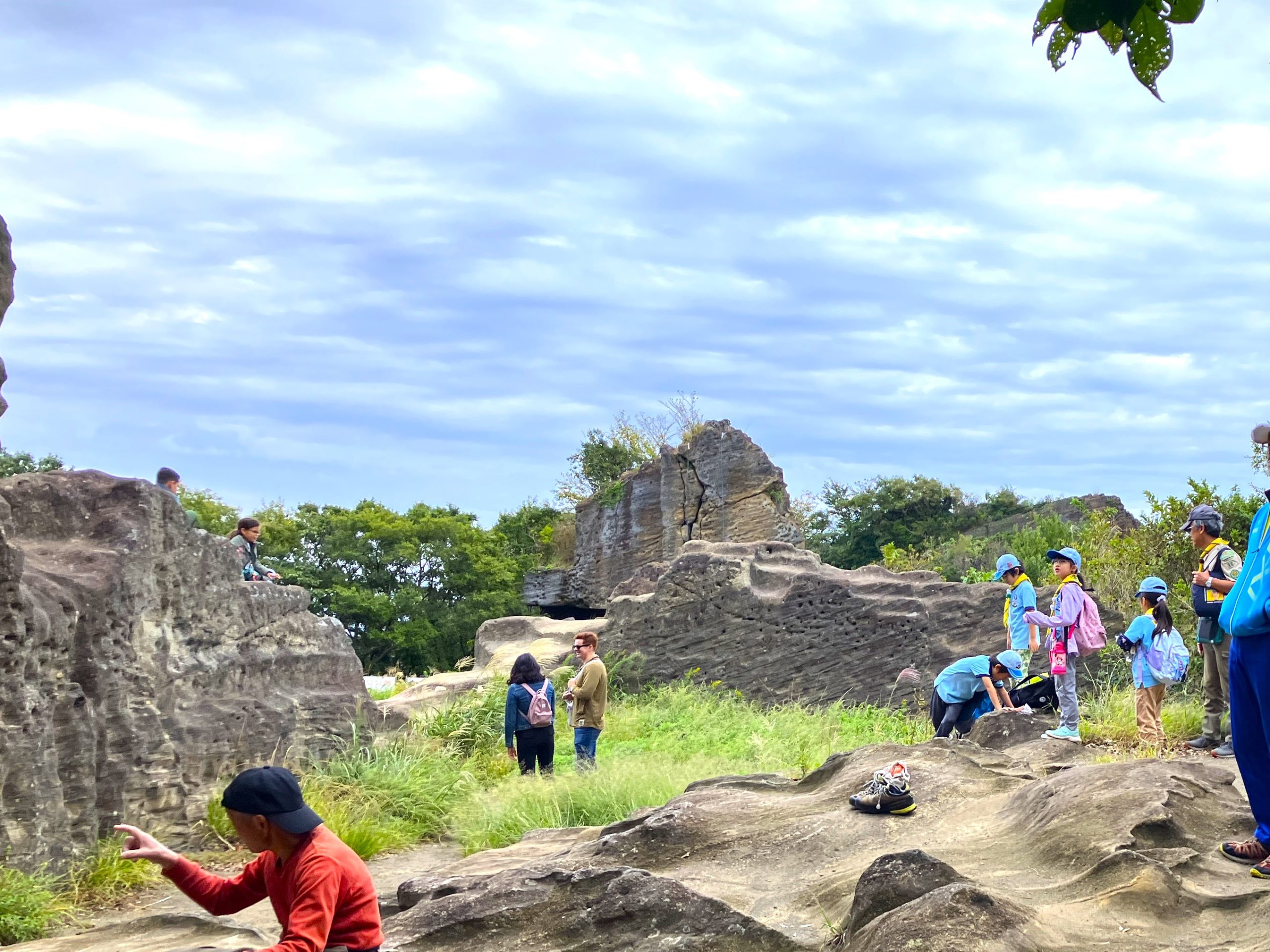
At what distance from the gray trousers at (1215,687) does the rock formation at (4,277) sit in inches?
339

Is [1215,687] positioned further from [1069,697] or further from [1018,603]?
[1018,603]

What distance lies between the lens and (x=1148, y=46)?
7.37ft

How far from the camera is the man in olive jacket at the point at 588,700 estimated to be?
1080cm

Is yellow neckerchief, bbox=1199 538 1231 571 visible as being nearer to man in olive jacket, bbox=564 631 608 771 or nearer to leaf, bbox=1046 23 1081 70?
man in olive jacket, bbox=564 631 608 771

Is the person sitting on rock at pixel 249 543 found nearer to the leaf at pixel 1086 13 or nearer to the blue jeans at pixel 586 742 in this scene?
the blue jeans at pixel 586 742

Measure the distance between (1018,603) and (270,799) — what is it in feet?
30.5

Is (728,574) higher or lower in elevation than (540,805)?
higher

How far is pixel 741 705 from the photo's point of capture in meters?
16.1

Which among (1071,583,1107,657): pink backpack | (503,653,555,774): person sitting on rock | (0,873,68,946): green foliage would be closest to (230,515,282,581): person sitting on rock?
(503,653,555,774): person sitting on rock

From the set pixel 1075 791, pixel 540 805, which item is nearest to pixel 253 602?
pixel 540 805

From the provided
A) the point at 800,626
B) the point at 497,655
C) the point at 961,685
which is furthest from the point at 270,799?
the point at 497,655

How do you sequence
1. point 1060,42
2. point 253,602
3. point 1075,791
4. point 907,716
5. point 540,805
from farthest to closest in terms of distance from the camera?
point 907,716 < point 253,602 < point 540,805 < point 1075,791 < point 1060,42

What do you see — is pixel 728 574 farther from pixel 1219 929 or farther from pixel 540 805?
pixel 1219 929

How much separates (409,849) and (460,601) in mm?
23202
